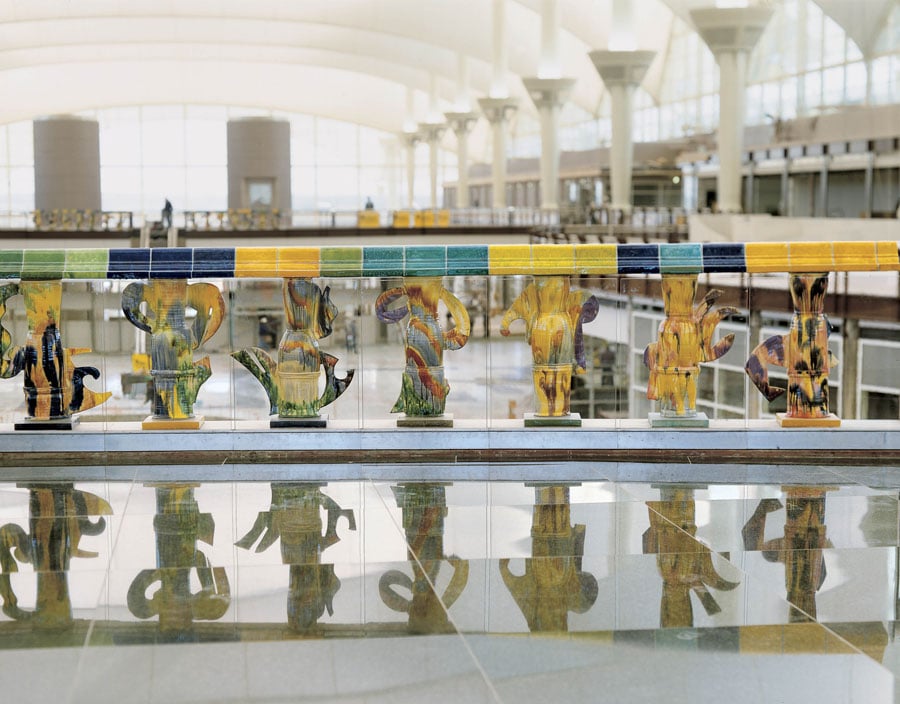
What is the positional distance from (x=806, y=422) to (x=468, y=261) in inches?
86.0

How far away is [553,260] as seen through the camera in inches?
266

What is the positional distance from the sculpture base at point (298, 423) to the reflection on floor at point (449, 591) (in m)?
0.99

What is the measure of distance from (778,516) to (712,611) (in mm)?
1511

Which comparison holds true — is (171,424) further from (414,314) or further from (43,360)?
(414,314)

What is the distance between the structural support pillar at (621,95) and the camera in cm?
3519

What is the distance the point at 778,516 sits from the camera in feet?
17.2

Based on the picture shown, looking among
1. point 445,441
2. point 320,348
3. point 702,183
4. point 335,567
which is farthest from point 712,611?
point 702,183

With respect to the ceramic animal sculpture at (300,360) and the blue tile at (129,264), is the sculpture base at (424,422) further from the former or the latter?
the blue tile at (129,264)

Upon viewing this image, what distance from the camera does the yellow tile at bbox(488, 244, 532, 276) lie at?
22.2ft

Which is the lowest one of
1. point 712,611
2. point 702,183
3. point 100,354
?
point 712,611

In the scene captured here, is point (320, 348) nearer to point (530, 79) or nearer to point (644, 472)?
point (644, 472)

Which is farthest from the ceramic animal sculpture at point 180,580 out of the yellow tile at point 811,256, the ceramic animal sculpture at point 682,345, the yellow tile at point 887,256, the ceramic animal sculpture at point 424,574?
the yellow tile at point 887,256

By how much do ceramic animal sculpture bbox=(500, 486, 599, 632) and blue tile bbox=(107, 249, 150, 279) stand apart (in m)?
2.83

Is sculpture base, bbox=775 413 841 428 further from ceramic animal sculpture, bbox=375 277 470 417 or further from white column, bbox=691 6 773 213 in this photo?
white column, bbox=691 6 773 213
